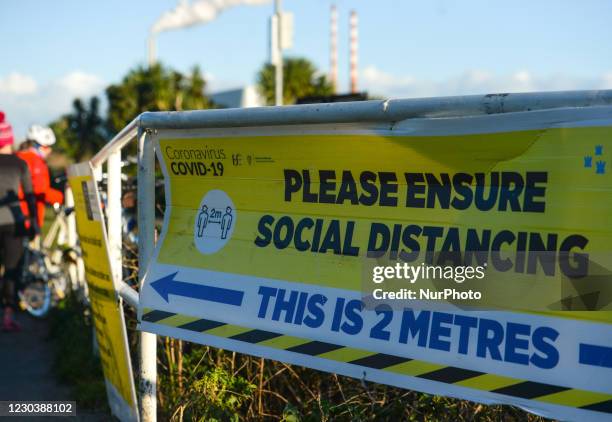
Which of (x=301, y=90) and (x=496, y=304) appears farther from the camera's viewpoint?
(x=301, y=90)

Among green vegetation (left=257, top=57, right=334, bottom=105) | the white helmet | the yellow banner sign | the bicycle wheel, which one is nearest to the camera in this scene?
the yellow banner sign

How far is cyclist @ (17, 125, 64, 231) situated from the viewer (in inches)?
342

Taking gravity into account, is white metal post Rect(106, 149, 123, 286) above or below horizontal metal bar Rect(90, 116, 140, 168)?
below

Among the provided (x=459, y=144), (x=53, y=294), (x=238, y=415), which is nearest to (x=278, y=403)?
(x=238, y=415)

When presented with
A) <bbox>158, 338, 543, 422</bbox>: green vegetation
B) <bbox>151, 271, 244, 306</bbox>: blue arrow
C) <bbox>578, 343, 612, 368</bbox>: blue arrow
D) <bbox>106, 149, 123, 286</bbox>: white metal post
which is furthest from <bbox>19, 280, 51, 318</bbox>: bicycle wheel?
<bbox>578, 343, 612, 368</bbox>: blue arrow

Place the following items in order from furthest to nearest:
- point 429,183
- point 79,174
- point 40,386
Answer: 1. point 40,386
2. point 79,174
3. point 429,183

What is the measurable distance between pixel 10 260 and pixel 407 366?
6.68 m

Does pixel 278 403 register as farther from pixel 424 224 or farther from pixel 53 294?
pixel 53 294

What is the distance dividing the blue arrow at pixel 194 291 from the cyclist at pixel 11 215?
5.14m

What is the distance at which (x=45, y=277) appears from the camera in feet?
28.5

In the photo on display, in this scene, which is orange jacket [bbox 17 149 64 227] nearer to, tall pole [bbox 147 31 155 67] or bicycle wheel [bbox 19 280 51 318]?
bicycle wheel [bbox 19 280 51 318]

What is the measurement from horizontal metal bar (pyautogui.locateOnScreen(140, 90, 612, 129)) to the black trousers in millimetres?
5300

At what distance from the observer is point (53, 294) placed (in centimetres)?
900

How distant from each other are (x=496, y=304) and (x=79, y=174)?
313 centimetres
